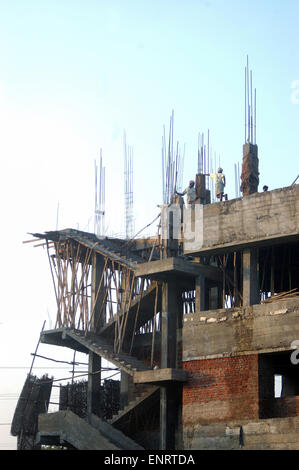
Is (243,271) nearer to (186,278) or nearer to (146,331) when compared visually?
(186,278)

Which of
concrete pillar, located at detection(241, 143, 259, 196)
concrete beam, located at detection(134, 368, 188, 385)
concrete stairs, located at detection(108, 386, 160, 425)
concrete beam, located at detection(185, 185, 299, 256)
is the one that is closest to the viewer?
concrete beam, located at detection(185, 185, 299, 256)

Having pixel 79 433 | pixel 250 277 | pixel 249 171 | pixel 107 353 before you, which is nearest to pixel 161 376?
pixel 250 277

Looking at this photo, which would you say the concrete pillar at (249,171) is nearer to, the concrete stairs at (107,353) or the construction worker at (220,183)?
the construction worker at (220,183)

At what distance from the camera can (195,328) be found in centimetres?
4009

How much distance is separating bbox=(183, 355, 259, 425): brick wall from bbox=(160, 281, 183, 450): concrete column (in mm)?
3594

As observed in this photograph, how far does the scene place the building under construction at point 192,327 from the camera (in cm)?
3753

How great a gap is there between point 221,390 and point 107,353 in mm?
9380

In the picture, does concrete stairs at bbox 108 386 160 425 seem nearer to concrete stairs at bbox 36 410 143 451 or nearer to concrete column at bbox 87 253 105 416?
concrete stairs at bbox 36 410 143 451

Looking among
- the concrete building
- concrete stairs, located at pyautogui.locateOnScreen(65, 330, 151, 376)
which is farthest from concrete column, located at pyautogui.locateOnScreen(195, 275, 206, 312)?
concrete stairs, located at pyautogui.locateOnScreen(65, 330, 151, 376)

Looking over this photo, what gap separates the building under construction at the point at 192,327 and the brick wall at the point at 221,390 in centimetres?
5

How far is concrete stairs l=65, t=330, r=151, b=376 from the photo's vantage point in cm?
4436

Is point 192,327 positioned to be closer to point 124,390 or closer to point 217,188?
point 217,188
